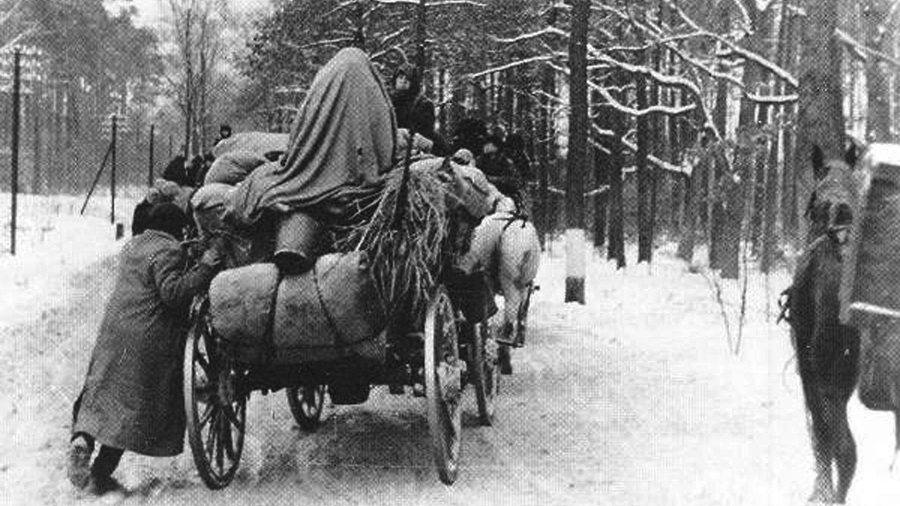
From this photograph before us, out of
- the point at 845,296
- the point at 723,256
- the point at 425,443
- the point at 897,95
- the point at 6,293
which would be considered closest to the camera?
the point at 845,296

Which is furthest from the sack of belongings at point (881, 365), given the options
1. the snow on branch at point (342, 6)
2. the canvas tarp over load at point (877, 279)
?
the snow on branch at point (342, 6)

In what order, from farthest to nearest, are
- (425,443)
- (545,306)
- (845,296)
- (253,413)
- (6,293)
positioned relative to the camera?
(545,306) < (6,293) < (253,413) < (425,443) < (845,296)

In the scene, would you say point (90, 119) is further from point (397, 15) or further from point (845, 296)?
point (845, 296)

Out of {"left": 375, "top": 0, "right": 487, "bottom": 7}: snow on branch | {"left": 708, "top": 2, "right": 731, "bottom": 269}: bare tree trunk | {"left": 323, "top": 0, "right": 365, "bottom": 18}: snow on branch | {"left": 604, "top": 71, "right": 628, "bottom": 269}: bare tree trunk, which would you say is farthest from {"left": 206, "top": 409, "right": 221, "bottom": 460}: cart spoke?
{"left": 708, "top": 2, "right": 731, "bottom": 269}: bare tree trunk

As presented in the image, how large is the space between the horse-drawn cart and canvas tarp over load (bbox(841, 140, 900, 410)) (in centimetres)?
251

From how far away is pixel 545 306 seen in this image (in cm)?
1933

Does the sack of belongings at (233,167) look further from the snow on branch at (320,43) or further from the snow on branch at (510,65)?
the snow on branch at (510,65)

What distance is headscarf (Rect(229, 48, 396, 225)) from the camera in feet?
24.0

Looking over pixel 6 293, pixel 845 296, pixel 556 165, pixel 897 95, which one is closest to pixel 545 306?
pixel 6 293

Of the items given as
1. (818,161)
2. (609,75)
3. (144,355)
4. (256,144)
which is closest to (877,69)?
(609,75)

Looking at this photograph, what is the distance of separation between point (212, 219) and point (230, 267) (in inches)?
15.1

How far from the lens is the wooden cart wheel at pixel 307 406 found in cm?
927

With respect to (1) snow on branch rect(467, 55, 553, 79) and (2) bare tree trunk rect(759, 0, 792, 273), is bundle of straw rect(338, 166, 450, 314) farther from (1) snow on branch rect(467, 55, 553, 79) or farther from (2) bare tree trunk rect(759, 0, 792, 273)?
(1) snow on branch rect(467, 55, 553, 79)

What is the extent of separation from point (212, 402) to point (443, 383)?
155cm
